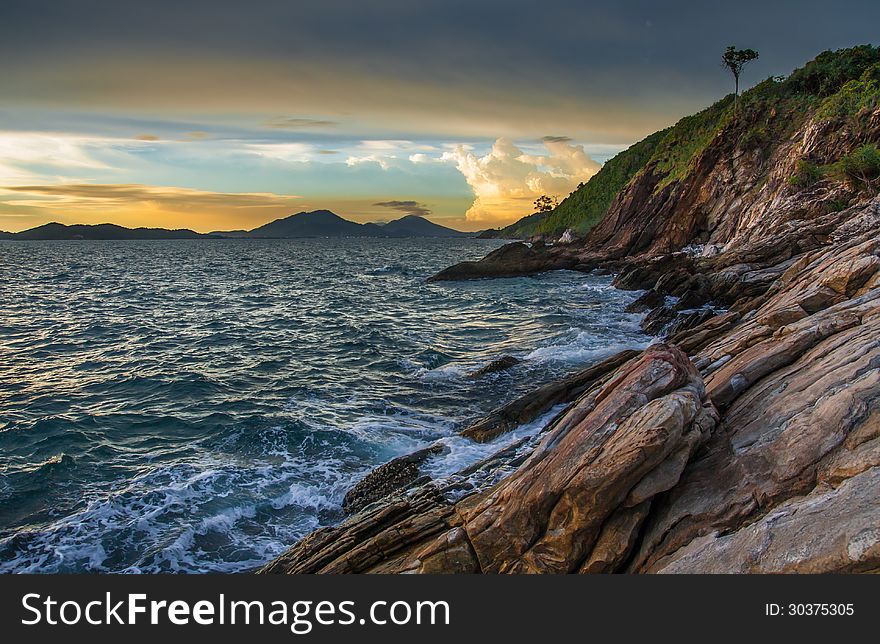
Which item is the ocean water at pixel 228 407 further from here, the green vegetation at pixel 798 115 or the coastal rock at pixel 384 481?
the green vegetation at pixel 798 115

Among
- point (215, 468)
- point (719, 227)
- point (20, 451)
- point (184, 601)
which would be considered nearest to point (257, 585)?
point (184, 601)

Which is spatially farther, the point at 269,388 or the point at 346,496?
the point at 269,388

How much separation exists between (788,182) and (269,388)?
5141cm

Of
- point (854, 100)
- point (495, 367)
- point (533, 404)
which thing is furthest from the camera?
point (854, 100)

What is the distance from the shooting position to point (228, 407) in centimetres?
2345

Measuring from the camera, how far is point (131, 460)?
731 inches

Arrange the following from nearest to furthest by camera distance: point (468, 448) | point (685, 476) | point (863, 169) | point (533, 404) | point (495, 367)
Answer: point (685, 476)
point (468, 448)
point (533, 404)
point (495, 367)
point (863, 169)

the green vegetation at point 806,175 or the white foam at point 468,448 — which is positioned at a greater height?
the green vegetation at point 806,175

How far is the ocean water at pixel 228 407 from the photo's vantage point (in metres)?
14.6

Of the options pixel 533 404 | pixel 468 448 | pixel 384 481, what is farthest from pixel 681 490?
pixel 533 404

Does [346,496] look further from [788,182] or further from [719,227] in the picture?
[719,227]

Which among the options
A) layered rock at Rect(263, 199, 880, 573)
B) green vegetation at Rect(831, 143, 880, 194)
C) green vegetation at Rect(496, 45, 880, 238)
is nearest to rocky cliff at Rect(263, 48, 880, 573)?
layered rock at Rect(263, 199, 880, 573)

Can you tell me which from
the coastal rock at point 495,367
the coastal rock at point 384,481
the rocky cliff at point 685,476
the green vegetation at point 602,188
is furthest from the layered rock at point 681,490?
the green vegetation at point 602,188

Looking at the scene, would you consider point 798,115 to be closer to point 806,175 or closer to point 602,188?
point 806,175
